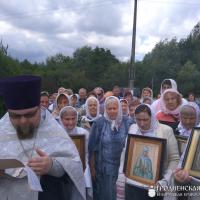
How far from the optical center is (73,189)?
3.40 metres

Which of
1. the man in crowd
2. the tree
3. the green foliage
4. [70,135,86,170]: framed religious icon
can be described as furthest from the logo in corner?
the tree

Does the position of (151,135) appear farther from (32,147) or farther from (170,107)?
(32,147)

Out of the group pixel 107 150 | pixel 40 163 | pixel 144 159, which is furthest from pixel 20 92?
pixel 107 150

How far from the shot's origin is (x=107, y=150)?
580 cm

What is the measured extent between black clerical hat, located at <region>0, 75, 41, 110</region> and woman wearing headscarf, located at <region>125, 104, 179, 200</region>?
1.74 metres

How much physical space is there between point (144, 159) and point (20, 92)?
72.7 inches

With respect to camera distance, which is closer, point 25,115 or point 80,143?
point 25,115

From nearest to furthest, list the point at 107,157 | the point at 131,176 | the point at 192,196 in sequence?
the point at 192,196 → the point at 131,176 → the point at 107,157

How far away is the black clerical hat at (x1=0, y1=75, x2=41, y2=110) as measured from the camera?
10.6ft

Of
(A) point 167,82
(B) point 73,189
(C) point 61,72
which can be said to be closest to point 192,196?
(B) point 73,189

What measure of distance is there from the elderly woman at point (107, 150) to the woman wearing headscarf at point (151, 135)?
2.75ft

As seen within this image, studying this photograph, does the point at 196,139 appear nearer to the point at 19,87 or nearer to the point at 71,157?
the point at 71,157

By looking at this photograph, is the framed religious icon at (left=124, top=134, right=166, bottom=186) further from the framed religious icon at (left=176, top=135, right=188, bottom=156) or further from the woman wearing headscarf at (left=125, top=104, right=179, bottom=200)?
the framed religious icon at (left=176, top=135, right=188, bottom=156)

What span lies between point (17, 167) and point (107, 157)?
293cm
